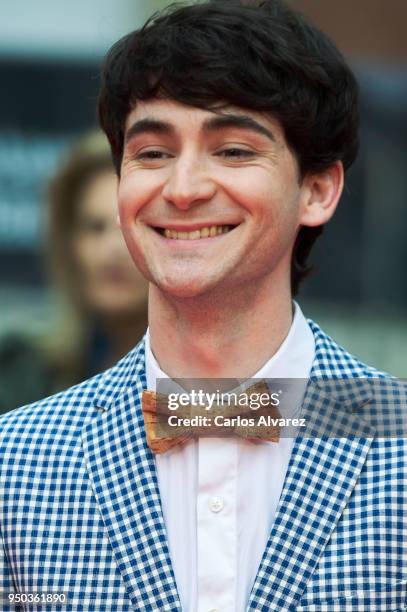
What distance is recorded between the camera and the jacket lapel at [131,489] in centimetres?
288

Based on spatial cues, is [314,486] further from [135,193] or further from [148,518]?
[135,193]

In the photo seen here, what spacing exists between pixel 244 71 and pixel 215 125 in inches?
6.2

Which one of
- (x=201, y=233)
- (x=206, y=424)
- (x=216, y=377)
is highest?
(x=201, y=233)

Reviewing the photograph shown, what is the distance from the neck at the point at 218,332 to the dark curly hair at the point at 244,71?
0.39 meters

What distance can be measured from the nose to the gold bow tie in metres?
0.47

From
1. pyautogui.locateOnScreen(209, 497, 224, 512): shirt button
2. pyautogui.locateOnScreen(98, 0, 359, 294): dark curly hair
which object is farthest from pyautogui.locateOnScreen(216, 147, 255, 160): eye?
pyautogui.locateOnScreen(209, 497, 224, 512): shirt button

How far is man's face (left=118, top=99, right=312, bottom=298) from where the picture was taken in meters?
2.97

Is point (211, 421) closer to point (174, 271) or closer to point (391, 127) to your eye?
point (174, 271)

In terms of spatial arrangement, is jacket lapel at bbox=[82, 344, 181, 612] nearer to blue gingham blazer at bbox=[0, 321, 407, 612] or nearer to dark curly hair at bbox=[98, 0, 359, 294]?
blue gingham blazer at bbox=[0, 321, 407, 612]

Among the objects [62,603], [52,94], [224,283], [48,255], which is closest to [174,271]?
[224,283]

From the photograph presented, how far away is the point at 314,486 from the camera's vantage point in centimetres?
295

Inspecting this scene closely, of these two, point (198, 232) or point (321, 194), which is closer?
point (198, 232)

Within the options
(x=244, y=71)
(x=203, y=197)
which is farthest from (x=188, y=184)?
(x=244, y=71)

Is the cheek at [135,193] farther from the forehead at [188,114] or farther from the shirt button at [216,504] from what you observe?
the shirt button at [216,504]
